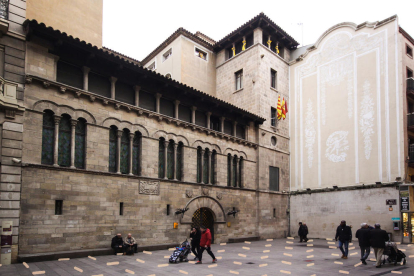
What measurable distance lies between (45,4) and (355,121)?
22.7 meters

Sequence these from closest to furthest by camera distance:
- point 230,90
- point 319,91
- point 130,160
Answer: point 130,160 < point 319,91 < point 230,90

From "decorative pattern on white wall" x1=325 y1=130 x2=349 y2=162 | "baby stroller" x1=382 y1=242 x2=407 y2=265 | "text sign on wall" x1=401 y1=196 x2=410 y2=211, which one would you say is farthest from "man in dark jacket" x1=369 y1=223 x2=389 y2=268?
"decorative pattern on white wall" x1=325 y1=130 x2=349 y2=162

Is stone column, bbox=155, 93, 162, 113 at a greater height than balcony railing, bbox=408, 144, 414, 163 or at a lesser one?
greater

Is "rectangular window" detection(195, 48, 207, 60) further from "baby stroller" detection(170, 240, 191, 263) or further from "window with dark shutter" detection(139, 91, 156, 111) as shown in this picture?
"baby stroller" detection(170, 240, 191, 263)

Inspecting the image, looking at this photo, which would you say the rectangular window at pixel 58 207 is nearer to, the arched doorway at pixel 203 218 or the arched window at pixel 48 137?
the arched window at pixel 48 137

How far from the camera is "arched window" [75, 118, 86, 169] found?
16.4 m

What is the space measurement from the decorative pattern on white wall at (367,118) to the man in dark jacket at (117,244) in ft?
60.0

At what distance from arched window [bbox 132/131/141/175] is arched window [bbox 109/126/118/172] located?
44.9 inches

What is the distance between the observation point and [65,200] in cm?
1538

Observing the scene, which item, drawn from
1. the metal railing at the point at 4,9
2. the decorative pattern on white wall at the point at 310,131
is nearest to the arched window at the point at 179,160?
the metal railing at the point at 4,9

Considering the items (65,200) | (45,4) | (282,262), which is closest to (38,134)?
(65,200)

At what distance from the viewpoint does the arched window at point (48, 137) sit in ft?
50.2

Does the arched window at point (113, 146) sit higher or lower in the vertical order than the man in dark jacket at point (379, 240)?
higher

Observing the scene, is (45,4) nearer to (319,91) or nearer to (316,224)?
(319,91)
